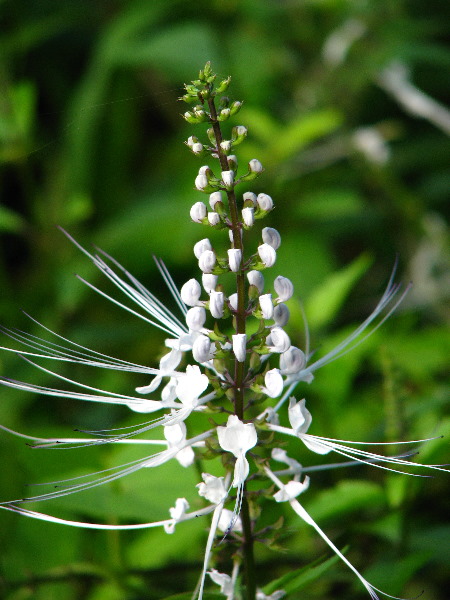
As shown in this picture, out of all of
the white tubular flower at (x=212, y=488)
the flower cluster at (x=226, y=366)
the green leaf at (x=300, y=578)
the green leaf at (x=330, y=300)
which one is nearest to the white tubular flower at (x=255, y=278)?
the flower cluster at (x=226, y=366)

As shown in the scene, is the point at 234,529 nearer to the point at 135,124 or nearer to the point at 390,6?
the point at 135,124

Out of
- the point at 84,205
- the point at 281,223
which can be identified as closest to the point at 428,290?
the point at 281,223

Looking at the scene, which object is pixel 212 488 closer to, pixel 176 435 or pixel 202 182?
pixel 176 435

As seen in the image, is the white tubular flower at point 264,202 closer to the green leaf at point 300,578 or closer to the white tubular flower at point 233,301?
the white tubular flower at point 233,301

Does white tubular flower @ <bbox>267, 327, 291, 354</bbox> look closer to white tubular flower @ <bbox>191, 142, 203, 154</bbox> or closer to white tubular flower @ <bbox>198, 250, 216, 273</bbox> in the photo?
white tubular flower @ <bbox>198, 250, 216, 273</bbox>

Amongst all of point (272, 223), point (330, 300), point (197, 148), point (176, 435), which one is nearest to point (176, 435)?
point (176, 435)

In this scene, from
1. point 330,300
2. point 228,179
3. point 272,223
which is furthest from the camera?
point 272,223
